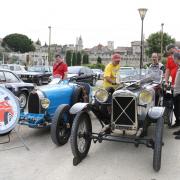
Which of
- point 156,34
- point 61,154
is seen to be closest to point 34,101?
point 61,154

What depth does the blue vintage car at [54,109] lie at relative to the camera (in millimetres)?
6398

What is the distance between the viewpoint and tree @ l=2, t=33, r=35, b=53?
395ft

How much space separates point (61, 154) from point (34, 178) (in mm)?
1175

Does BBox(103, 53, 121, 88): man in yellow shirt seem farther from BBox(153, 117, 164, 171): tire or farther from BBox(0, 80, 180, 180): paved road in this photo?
BBox(153, 117, 164, 171): tire

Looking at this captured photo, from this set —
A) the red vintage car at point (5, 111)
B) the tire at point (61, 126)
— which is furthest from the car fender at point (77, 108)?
the red vintage car at point (5, 111)

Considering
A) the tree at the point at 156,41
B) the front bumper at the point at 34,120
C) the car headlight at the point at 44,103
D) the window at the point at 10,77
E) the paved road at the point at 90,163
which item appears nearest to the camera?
the paved road at the point at 90,163

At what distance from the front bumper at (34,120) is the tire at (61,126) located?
0.53m

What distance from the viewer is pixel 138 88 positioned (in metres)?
6.46

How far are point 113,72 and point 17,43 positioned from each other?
117 m

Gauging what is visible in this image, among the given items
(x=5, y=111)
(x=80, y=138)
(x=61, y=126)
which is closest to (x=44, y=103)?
(x=61, y=126)

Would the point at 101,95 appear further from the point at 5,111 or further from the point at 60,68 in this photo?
the point at 60,68

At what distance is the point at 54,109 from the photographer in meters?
Answer: 7.50

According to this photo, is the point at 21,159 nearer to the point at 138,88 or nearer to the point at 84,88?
the point at 138,88

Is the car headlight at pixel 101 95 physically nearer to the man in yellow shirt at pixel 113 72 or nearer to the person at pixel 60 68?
the man in yellow shirt at pixel 113 72
